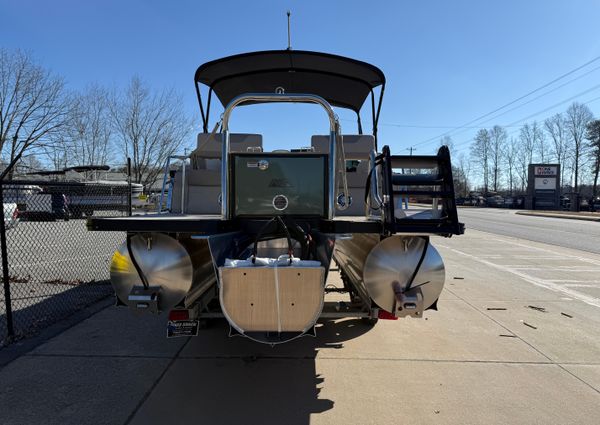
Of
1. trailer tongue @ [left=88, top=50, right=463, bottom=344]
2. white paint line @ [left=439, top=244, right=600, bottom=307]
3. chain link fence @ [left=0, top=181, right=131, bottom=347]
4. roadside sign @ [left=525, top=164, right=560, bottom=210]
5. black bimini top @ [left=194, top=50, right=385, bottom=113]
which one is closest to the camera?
trailer tongue @ [left=88, top=50, right=463, bottom=344]

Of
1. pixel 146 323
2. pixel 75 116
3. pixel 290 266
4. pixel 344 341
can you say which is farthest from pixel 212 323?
pixel 75 116

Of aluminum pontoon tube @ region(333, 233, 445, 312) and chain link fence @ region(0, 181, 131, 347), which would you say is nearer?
aluminum pontoon tube @ region(333, 233, 445, 312)

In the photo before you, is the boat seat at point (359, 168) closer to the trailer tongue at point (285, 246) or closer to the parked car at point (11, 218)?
the trailer tongue at point (285, 246)

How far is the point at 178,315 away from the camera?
308 cm

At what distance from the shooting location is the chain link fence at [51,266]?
4.53 m

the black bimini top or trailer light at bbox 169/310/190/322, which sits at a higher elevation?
the black bimini top

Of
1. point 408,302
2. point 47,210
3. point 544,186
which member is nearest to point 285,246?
point 408,302

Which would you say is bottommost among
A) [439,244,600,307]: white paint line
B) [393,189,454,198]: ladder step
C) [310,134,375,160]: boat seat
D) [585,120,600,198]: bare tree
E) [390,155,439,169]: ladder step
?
[439,244,600,307]: white paint line

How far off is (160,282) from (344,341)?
7.09 feet

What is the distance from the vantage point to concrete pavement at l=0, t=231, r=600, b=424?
2836mm

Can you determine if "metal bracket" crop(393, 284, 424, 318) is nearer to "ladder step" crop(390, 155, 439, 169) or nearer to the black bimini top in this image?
"ladder step" crop(390, 155, 439, 169)

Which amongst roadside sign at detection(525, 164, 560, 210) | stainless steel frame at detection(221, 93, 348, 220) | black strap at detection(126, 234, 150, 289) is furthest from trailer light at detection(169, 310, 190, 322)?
roadside sign at detection(525, 164, 560, 210)

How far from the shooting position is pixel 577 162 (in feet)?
203

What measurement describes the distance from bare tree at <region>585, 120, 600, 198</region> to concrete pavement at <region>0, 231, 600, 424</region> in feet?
210
